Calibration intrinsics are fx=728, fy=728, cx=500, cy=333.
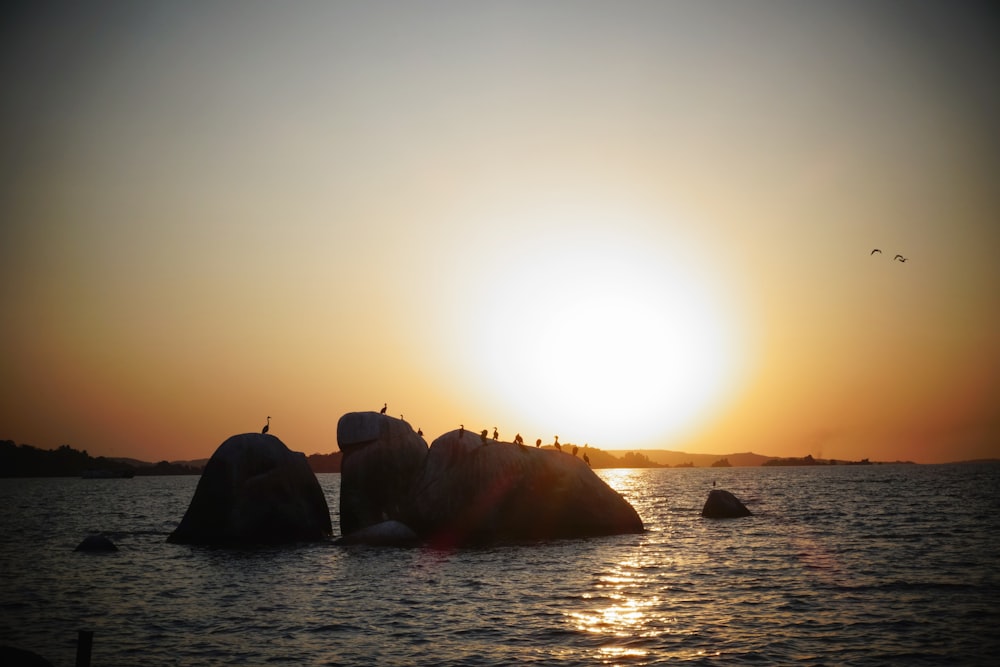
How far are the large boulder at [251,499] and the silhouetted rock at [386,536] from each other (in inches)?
134

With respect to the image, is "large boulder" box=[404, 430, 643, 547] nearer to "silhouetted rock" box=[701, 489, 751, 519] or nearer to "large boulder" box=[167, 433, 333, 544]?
"large boulder" box=[167, 433, 333, 544]

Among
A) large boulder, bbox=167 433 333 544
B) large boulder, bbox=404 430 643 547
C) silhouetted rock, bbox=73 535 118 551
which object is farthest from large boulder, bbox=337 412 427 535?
silhouetted rock, bbox=73 535 118 551

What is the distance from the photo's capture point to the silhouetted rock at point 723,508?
2018 inches

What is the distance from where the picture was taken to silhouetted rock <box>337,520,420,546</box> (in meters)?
34.8

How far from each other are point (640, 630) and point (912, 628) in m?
6.74

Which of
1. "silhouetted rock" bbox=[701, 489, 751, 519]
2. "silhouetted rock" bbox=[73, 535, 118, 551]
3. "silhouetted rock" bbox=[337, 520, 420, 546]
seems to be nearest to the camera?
"silhouetted rock" bbox=[73, 535, 118, 551]

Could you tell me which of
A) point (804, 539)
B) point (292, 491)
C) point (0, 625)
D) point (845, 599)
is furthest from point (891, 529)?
point (0, 625)

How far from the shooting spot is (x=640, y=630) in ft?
58.2

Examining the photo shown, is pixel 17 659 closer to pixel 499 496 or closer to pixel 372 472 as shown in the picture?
pixel 499 496

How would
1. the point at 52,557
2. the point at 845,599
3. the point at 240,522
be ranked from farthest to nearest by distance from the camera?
the point at 240,522 < the point at 52,557 < the point at 845,599

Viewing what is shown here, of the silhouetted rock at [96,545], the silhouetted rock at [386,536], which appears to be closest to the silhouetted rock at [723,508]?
the silhouetted rock at [386,536]

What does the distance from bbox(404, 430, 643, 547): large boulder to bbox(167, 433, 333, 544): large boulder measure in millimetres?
5883

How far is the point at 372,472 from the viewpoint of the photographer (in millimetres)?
38312

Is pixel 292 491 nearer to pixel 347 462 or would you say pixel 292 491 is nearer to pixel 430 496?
pixel 347 462
